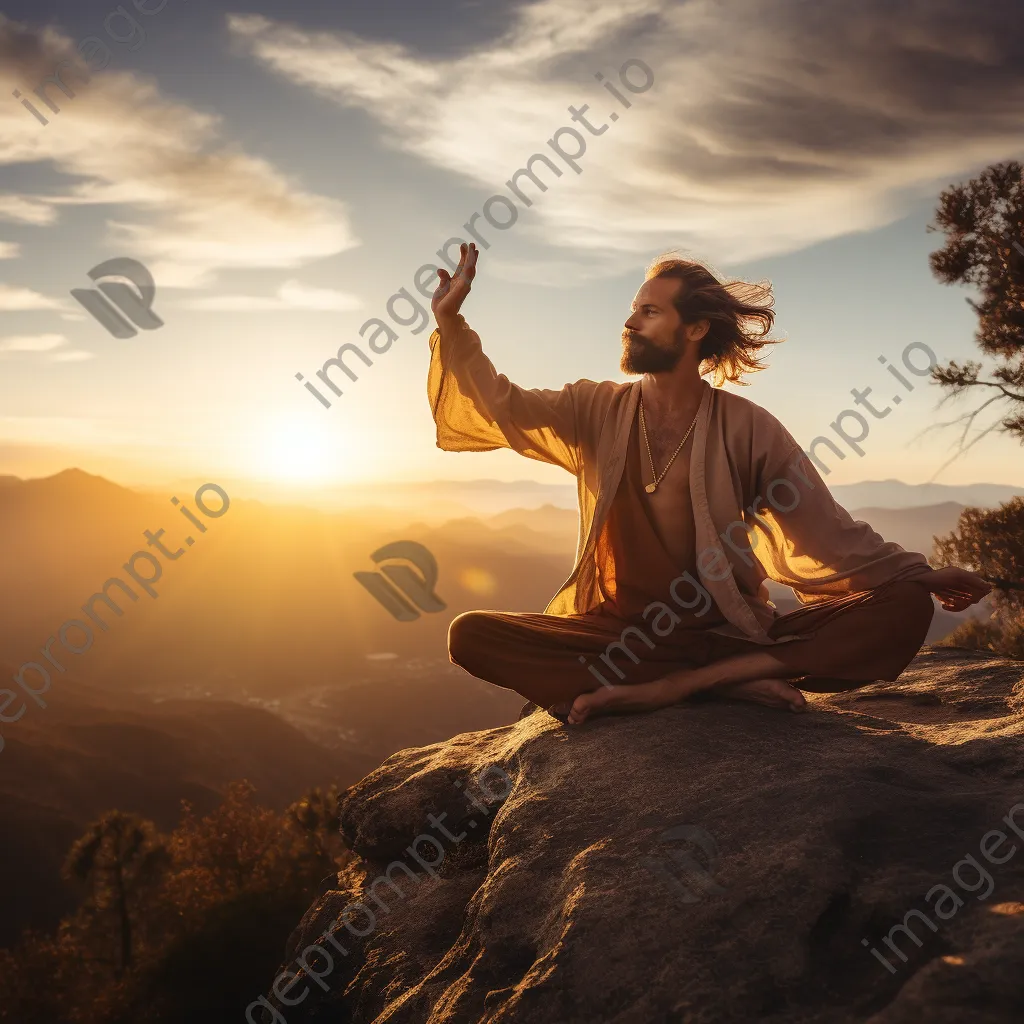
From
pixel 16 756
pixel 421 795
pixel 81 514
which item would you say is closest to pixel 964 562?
pixel 421 795

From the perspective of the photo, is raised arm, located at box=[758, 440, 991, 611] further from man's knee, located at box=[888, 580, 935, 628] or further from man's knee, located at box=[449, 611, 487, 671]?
man's knee, located at box=[449, 611, 487, 671]

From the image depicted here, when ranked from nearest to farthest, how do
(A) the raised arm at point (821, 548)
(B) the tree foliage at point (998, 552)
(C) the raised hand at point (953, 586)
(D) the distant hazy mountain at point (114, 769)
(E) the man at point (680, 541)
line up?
(C) the raised hand at point (953, 586), (A) the raised arm at point (821, 548), (E) the man at point (680, 541), (B) the tree foliage at point (998, 552), (D) the distant hazy mountain at point (114, 769)

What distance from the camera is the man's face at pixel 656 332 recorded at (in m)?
4.87

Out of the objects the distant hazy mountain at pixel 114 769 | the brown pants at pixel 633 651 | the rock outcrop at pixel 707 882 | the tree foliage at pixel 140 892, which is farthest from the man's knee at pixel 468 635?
the distant hazy mountain at pixel 114 769

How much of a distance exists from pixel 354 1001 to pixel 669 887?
1.89m

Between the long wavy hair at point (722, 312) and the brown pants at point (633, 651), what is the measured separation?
165 cm

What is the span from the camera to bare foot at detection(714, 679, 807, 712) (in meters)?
4.41

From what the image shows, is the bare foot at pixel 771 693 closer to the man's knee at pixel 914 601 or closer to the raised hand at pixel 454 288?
the man's knee at pixel 914 601

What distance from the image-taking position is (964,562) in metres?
8.92

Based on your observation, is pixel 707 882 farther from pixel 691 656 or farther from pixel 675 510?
pixel 675 510

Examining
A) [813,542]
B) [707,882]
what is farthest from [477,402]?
[707,882]

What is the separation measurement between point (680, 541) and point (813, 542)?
0.78 m

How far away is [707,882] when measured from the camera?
115 inches

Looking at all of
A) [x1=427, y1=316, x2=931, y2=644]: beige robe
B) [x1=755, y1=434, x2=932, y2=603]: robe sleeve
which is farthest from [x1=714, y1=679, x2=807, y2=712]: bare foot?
[x1=755, y1=434, x2=932, y2=603]: robe sleeve
